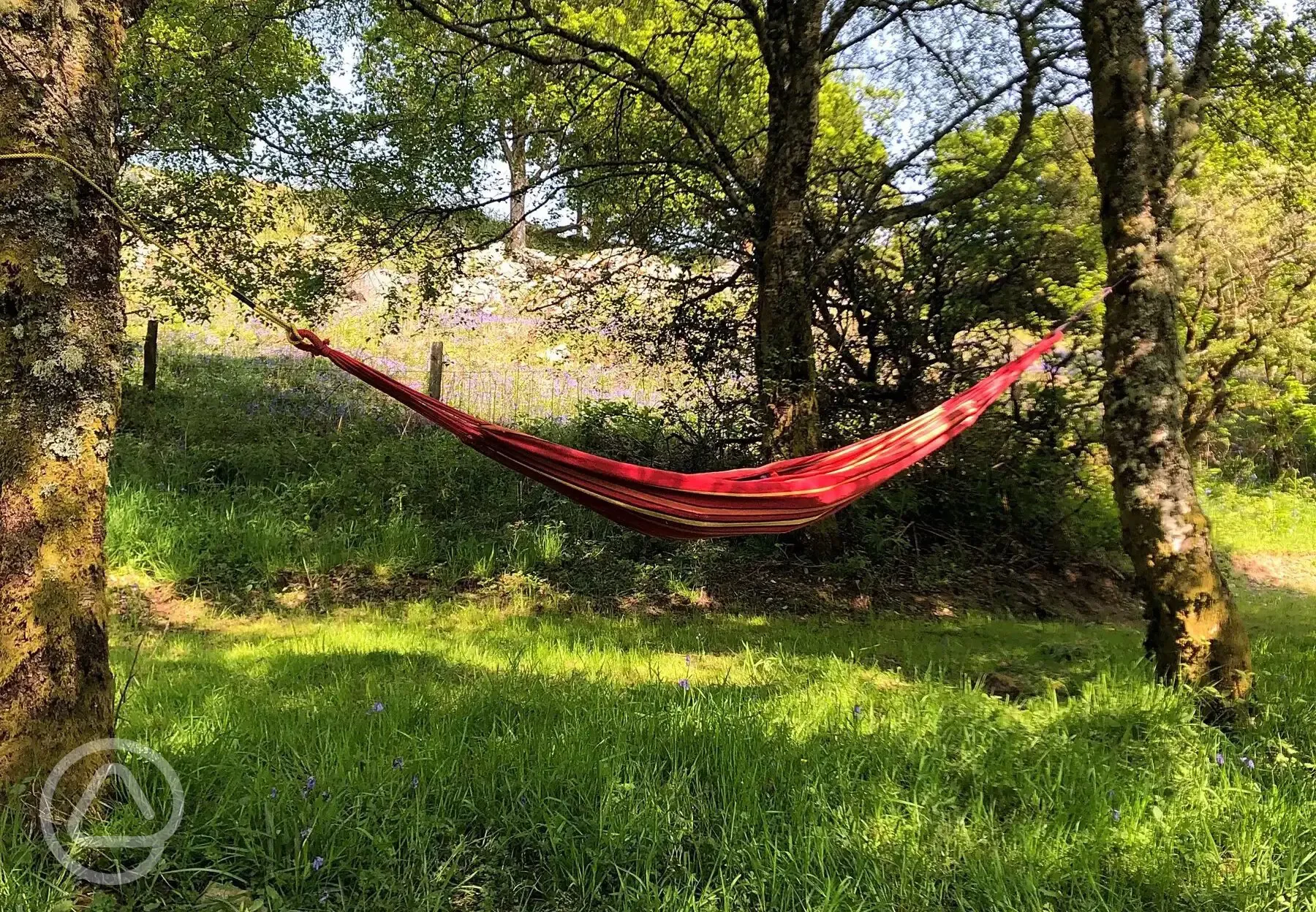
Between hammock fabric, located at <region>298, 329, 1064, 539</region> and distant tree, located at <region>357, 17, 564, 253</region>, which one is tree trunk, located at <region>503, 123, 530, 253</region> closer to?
distant tree, located at <region>357, 17, 564, 253</region>

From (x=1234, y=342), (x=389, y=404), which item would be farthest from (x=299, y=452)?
(x=1234, y=342)

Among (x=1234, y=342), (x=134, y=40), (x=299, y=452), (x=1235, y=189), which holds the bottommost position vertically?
(x=299, y=452)

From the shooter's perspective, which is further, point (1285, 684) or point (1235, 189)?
point (1235, 189)

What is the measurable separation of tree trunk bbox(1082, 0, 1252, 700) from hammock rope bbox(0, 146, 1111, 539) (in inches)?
7.8

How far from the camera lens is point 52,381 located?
142 centimetres

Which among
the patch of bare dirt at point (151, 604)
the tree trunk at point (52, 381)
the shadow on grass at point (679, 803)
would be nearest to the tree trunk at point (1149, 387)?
the shadow on grass at point (679, 803)

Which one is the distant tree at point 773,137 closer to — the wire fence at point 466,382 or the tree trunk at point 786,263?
the tree trunk at point 786,263

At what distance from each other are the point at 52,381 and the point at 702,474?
5.74ft

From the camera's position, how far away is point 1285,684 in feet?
8.82

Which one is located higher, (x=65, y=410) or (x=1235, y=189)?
(x=1235, y=189)

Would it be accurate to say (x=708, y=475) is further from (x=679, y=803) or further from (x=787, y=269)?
(x=787, y=269)

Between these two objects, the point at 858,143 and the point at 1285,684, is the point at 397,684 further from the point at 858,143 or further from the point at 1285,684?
the point at 858,143

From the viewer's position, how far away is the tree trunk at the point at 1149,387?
8.26 feet

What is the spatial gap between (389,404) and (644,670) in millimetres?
5022
